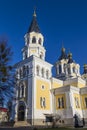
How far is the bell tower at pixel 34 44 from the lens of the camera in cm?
3744

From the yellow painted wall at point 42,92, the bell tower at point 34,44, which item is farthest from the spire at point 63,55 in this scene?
the yellow painted wall at point 42,92

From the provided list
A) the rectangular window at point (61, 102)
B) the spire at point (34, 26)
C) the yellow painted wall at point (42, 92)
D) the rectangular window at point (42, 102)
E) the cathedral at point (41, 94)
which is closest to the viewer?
the cathedral at point (41, 94)

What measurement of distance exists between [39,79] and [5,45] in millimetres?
19638

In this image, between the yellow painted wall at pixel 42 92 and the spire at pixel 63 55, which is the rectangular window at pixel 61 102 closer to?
the yellow painted wall at pixel 42 92

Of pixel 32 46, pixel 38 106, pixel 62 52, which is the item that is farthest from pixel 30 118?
pixel 62 52

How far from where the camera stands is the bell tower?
123 ft

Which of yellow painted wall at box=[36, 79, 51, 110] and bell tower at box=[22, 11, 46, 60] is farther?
bell tower at box=[22, 11, 46, 60]

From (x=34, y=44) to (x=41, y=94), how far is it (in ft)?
37.3

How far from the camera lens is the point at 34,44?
37531mm

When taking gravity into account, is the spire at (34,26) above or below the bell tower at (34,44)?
above

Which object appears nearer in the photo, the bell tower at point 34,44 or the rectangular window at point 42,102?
the rectangular window at point 42,102

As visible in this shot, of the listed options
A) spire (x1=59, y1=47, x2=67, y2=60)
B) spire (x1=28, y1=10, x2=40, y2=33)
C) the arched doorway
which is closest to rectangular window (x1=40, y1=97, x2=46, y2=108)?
the arched doorway

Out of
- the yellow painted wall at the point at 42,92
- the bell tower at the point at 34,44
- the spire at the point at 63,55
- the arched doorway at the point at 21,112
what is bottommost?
the arched doorway at the point at 21,112

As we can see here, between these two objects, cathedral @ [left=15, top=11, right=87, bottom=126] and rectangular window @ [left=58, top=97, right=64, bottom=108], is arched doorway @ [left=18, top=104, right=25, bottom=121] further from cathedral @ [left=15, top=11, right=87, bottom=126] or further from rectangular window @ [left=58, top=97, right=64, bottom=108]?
rectangular window @ [left=58, top=97, right=64, bottom=108]
